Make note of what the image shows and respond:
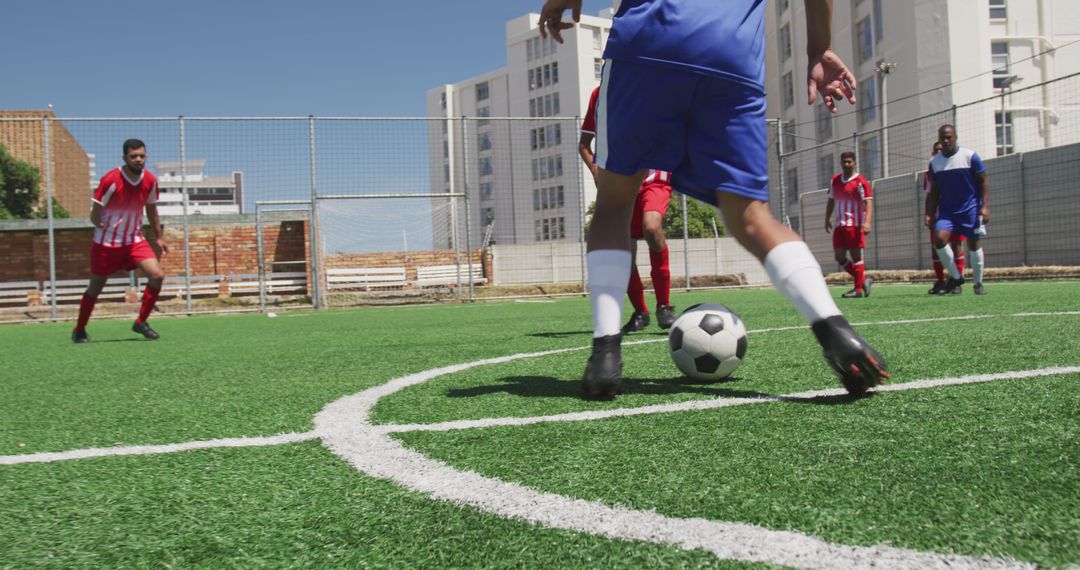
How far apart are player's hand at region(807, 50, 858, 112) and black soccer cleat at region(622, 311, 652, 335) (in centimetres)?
304

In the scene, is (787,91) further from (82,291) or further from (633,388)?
(633,388)

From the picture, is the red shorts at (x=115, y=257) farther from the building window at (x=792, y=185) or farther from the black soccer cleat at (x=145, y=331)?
the building window at (x=792, y=185)

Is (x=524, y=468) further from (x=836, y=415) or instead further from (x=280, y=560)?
(x=836, y=415)

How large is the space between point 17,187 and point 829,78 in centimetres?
5122

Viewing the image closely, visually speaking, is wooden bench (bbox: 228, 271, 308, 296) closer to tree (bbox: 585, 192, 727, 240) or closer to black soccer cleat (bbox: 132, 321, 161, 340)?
black soccer cleat (bbox: 132, 321, 161, 340)

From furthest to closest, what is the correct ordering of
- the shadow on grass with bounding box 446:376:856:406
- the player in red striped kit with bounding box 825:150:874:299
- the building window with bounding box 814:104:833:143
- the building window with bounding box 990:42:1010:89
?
the building window with bounding box 814:104:833:143
the building window with bounding box 990:42:1010:89
the player in red striped kit with bounding box 825:150:874:299
the shadow on grass with bounding box 446:376:856:406

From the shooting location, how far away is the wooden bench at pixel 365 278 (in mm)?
19275

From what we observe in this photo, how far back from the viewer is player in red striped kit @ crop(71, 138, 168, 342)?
7672mm

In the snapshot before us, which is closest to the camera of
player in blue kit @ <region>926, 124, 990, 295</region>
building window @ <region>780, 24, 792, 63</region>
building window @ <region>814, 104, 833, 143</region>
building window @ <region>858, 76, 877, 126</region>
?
player in blue kit @ <region>926, 124, 990, 295</region>

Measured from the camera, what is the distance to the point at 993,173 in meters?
17.2

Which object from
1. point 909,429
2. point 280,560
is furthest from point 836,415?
Result: point 280,560

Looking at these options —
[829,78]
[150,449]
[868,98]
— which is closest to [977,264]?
[829,78]

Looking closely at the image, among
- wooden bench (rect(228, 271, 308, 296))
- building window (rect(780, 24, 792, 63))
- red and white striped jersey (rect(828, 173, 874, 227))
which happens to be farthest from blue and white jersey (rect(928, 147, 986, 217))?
building window (rect(780, 24, 792, 63))

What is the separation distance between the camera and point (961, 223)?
31.9 feet
